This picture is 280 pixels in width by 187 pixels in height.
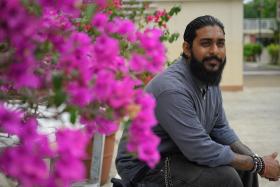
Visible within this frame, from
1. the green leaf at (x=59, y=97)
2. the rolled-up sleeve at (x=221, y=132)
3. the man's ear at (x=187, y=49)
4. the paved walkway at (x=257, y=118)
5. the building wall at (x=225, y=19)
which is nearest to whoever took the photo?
the green leaf at (x=59, y=97)

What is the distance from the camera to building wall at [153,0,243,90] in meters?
14.7

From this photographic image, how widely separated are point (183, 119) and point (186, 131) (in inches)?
2.6

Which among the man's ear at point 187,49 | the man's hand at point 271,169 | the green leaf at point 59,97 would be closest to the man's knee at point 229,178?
the man's hand at point 271,169

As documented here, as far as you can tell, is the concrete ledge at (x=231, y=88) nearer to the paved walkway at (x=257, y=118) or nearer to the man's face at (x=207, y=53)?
the paved walkway at (x=257, y=118)

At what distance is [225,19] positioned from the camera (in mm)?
14758

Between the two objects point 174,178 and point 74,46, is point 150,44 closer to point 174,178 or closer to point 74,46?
point 74,46

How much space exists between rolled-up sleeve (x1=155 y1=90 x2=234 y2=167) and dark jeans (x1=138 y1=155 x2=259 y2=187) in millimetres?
46

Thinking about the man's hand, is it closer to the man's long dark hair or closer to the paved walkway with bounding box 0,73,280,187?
the man's long dark hair

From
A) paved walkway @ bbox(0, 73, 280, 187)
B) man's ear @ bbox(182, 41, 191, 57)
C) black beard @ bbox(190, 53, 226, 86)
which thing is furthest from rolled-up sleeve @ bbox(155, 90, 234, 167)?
paved walkway @ bbox(0, 73, 280, 187)

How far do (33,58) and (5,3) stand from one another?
14 centimetres

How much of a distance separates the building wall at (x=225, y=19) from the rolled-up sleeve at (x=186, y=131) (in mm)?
11800

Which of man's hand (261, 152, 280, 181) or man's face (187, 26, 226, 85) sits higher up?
man's face (187, 26, 226, 85)

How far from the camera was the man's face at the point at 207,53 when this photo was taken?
3047 mm

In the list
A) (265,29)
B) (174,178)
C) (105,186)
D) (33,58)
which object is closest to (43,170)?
(33,58)
